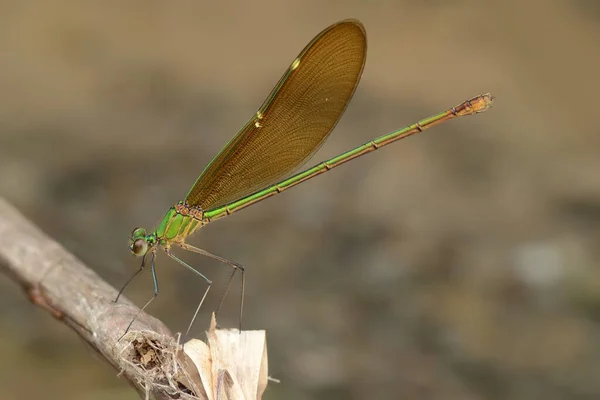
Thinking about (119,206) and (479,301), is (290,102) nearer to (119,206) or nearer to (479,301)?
(479,301)

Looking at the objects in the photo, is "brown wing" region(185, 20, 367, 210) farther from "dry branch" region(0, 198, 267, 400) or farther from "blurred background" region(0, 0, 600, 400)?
"blurred background" region(0, 0, 600, 400)

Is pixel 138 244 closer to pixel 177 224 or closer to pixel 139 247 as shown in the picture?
pixel 139 247

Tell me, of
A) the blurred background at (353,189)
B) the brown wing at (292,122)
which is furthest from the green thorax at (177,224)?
the blurred background at (353,189)

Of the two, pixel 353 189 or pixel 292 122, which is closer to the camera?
pixel 292 122

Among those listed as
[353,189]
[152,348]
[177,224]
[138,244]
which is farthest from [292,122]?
[353,189]

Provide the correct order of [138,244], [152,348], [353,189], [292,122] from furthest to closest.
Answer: [353,189] < [292,122] < [138,244] < [152,348]

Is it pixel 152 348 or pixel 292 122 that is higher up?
pixel 292 122

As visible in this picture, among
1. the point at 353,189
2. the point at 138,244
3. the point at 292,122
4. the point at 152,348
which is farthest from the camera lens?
the point at 353,189

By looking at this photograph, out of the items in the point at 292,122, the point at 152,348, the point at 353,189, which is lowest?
the point at 152,348
